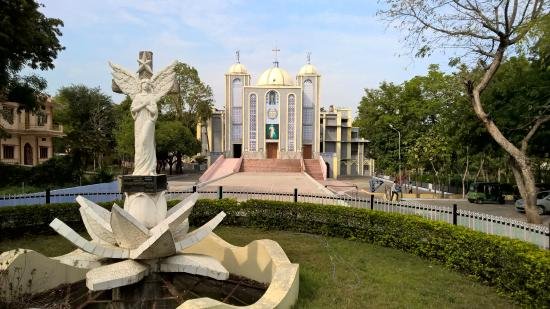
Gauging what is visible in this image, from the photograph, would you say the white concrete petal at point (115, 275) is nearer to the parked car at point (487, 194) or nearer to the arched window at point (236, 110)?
the parked car at point (487, 194)

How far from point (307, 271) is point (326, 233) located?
12.7 feet

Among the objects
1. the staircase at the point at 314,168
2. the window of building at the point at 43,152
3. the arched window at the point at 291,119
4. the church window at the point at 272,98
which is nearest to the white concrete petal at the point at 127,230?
the staircase at the point at 314,168

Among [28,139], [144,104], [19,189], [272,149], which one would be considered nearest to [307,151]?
[272,149]

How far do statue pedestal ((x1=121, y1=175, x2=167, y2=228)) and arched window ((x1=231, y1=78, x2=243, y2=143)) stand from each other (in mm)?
40398

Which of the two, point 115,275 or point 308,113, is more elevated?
point 308,113

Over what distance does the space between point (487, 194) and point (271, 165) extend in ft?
71.1

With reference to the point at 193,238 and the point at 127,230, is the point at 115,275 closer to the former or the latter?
the point at 127,230

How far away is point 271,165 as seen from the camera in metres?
42.3

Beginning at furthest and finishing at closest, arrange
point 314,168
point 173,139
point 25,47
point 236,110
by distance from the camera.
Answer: point 236,110, point 314,168, point 173,139, point 25,47

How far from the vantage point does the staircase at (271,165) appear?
41.7m

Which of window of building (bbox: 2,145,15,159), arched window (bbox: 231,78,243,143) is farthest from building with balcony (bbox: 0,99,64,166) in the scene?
arched window (bbox: 231,78,243,143)

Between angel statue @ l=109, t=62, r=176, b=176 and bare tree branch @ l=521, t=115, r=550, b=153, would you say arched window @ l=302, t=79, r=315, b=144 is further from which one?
angel statue @ l=109, t=62, r=176, b=176

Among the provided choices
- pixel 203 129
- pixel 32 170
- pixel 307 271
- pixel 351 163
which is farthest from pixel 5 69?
pixel 351 163

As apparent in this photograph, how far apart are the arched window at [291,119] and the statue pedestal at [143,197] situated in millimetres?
39676
